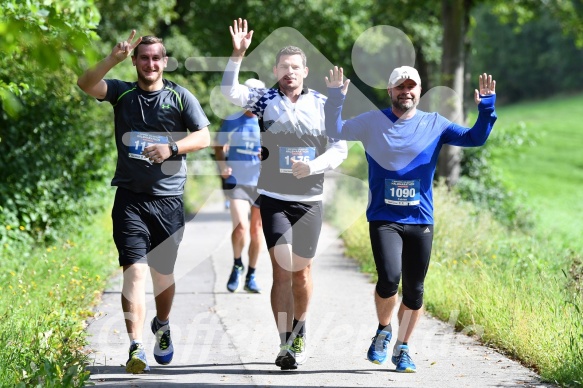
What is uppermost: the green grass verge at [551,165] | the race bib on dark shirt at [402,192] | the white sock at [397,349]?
the race bib on dark shirt at [402,192]

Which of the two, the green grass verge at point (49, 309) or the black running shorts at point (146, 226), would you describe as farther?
Answer: the black running shorts at point (146, 226)

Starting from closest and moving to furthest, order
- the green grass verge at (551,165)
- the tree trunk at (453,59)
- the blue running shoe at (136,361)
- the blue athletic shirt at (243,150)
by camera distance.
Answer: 1. the blue running shoe at (136,361)
2. the blue athletic shirt at (243,150)
3. the tree trunk at (453,59)
4. the green grass verge at (551,165)

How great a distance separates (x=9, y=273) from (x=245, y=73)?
2435cm

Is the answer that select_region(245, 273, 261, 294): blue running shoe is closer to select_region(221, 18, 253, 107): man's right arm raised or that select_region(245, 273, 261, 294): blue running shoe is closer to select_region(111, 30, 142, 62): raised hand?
select_region(221, 18, 253, 107): man's right arm raised

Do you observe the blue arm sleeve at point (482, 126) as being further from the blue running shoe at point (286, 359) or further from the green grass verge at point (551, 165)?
the green grass verge at point (551, 165)

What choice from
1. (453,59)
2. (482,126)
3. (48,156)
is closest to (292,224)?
(482,126)

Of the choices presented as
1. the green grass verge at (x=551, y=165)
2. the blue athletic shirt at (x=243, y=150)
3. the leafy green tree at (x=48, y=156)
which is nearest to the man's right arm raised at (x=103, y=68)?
the leafy green tree at (x=48, y=156)

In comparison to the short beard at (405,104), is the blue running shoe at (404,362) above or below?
below

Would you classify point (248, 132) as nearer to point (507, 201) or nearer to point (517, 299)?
point (517, 299)

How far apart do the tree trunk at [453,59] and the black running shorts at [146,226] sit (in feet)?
42.3

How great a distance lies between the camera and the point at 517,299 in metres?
7.69

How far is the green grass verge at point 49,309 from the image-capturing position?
5.58 m

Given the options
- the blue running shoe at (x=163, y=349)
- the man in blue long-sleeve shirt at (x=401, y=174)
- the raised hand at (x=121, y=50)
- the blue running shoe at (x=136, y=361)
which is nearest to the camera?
the raised hand at (x=121, y=50)

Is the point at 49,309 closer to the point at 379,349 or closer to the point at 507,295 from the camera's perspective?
the point at 379,349
